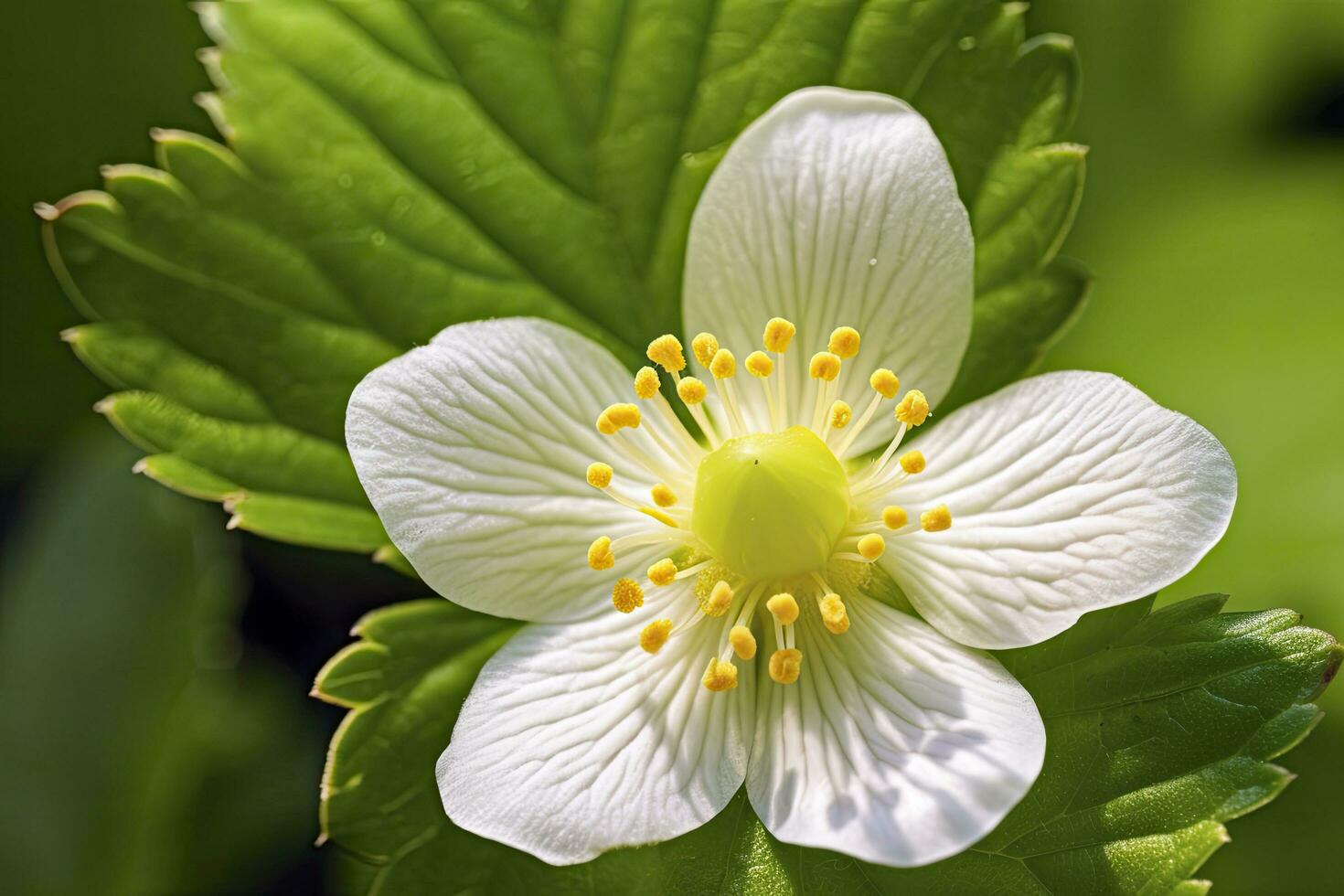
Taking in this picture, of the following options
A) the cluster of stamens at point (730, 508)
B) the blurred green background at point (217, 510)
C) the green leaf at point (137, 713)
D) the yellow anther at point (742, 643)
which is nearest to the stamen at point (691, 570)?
the cluster of stamens at point (730, 508)

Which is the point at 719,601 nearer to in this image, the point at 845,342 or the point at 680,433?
the point at 680,433

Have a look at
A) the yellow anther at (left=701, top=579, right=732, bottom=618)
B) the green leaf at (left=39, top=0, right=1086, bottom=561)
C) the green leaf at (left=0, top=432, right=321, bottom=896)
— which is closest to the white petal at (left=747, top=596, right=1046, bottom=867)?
the yellow anther at (left=701, top=579, right=732, bottom=618)

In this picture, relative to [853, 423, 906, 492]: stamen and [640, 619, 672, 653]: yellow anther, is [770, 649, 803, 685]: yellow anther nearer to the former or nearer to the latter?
[640, 619, 672, 653]: yellow anther

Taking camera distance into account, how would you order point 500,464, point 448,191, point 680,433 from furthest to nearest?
1. point 448,191
2. point 680,433
3. point 500,464

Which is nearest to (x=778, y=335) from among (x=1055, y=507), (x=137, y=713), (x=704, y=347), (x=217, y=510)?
(x=704, y=347)

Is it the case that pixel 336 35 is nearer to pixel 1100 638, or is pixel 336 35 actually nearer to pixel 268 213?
pixel 268 213

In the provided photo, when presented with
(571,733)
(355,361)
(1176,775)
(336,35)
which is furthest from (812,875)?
(336,35)
